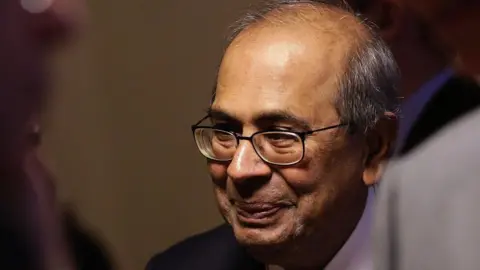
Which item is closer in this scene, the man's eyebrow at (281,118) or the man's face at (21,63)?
the man's face at (21,63)

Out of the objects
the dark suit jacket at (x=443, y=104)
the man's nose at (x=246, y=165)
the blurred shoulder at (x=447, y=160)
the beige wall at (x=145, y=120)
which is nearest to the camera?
the blurred shoulder at (x=447, y=160)

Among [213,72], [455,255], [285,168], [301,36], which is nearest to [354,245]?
[285,168]

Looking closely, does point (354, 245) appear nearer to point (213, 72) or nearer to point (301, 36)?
point (301, 36)

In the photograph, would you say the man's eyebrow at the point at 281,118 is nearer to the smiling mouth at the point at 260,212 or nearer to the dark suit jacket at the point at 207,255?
the smiling mouth at the point at 260,212

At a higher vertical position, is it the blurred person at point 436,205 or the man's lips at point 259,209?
the blurred person at point 436,205

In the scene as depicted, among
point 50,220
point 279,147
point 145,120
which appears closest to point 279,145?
point 279,147

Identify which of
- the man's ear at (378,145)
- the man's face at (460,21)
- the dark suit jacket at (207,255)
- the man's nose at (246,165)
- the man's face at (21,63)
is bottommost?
the dark suit jacket at (207,255)

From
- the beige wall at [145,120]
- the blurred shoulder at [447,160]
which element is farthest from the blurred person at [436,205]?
the beige wall at [145,120]

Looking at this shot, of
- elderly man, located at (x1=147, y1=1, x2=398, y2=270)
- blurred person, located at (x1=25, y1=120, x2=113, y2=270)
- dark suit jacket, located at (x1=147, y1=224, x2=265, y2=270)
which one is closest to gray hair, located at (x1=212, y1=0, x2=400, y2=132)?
elderly man, located at (x1=147, y1=1, x2=398, y2=270)

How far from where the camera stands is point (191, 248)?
3.31 feet

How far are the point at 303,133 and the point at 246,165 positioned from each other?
70 millimetres

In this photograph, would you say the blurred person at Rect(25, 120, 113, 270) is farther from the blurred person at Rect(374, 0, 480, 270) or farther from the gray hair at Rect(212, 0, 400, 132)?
the gray hair at Rect(212, 0, 400, 132)

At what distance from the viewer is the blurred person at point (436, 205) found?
0.28m

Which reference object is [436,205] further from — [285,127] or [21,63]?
[285,127]
